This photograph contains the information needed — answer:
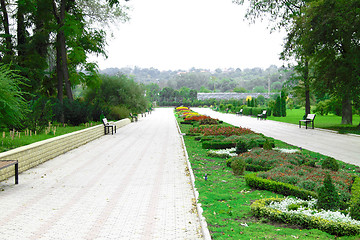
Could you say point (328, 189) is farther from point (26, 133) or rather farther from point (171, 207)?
point (26, 133)

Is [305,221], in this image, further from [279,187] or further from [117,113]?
[117,113]

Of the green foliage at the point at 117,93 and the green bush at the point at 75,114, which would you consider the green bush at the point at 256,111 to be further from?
the green bush at the point at 75,114

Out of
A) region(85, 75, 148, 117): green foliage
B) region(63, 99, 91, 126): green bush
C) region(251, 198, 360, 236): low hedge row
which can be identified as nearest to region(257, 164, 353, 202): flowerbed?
region(251, 198, 360, 236): low hedge row

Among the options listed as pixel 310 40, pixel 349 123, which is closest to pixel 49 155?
pixel 310 40

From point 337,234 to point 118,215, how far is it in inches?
125

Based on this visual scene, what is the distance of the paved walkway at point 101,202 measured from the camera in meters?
4.58

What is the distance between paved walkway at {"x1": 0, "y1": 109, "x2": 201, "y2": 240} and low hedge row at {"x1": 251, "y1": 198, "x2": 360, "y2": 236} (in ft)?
3.42

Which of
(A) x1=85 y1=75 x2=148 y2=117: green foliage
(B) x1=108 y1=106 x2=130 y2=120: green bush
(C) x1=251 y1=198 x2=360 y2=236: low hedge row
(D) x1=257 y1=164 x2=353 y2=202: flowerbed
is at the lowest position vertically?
(C) x1=251 y1=198 x2=360 y2=236: low hedge row

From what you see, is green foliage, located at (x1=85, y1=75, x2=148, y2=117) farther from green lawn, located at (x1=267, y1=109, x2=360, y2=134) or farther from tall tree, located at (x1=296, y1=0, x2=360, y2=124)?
tall tree, located at (x1=296, y1=0, x2=360, y2=124)

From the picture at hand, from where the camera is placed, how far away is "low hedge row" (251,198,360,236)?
4223 millimetres

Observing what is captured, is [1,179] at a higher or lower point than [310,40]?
lower

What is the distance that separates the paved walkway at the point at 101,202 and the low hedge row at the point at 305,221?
41.0 inches

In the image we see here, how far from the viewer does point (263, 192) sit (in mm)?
6457

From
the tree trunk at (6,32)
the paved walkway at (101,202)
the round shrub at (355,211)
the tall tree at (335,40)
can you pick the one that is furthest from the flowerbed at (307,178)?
the tree trunk at (6,32)
